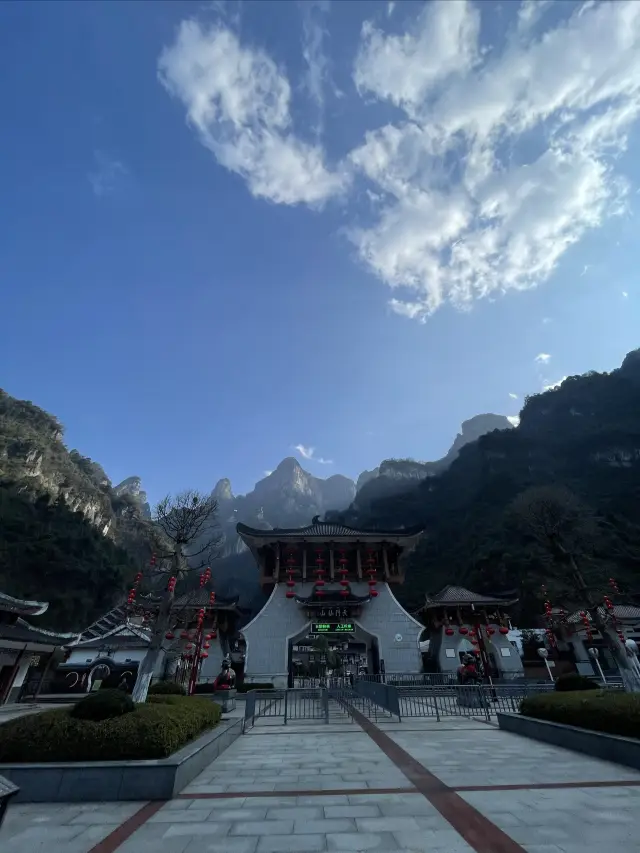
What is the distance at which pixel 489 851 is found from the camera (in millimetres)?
3465

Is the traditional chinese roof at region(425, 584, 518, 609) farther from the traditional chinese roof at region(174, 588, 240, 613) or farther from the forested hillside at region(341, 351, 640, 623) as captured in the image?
the forested hillside at region(341, 351, 640, 623)

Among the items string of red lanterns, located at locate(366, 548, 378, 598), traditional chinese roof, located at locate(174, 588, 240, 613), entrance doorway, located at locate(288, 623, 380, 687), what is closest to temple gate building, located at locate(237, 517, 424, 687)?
string of red lanterns, located at locate(366, 548, 378, 598)

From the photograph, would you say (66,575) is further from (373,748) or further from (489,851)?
(489,851)

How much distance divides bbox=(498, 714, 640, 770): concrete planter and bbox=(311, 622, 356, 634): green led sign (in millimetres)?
15151

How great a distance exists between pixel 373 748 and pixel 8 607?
1857 centimetres

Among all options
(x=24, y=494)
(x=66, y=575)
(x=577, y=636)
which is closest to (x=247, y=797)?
(x=577, y=636)

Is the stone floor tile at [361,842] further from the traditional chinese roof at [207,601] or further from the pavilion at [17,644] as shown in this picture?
the traditional chinese roof at [207,601]

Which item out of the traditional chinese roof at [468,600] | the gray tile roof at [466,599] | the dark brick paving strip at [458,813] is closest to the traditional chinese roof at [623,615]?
the traditional chinese roof at [468,600]

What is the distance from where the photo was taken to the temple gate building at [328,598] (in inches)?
930

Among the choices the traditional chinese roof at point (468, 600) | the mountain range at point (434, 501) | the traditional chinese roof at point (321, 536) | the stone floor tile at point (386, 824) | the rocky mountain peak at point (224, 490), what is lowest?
the stone floor tile at point (386, 824)

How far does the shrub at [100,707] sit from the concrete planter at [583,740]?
303 inches

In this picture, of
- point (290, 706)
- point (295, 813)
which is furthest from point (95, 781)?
point (290, 706)

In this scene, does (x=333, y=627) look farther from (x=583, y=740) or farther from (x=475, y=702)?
(x=583, y=740)

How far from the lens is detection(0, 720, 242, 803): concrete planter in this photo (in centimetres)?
511
